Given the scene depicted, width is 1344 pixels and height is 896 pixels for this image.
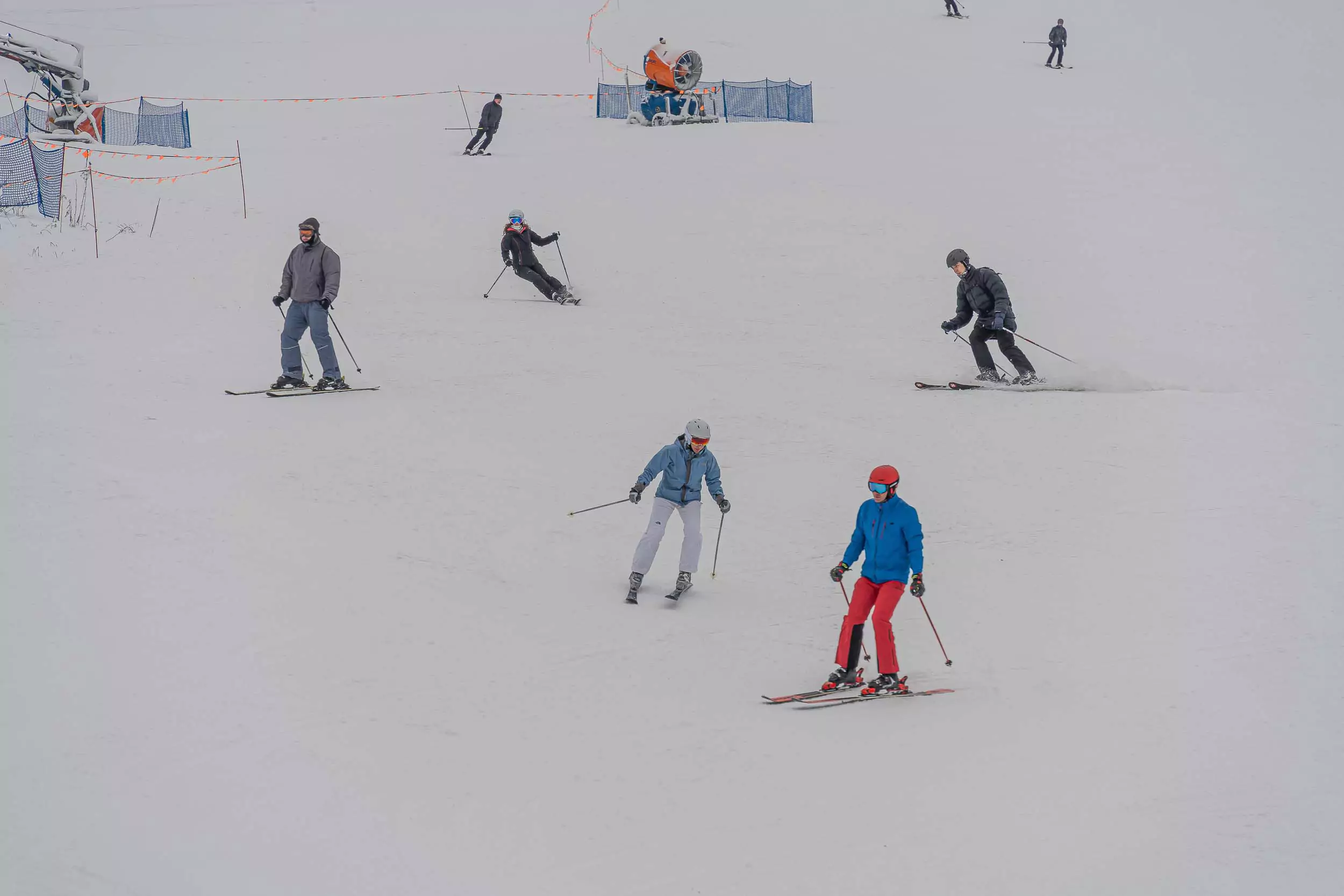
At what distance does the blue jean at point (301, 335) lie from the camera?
12.0m

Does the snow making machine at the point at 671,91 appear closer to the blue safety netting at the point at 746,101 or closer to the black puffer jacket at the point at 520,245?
the blue safety netting at the point at 746,101

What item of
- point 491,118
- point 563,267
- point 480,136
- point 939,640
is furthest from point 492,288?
point 939,640

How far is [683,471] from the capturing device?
9.27 m

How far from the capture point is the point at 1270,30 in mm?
35844

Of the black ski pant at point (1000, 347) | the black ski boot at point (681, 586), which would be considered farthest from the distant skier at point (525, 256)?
the black ski boot at point (681, 586)

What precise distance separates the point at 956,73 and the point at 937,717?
2779 centimetres

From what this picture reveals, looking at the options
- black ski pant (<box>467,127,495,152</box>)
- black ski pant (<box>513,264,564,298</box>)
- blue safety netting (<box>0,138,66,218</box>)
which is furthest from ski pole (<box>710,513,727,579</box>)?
black ski pant (<box>467,127,495,152</box>)

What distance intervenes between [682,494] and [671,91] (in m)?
20.0

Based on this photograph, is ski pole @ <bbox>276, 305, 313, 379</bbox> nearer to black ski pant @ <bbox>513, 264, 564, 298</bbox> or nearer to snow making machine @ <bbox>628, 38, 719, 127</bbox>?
black ski pant @ <bbox>513, 264, 564, 298</bbox>

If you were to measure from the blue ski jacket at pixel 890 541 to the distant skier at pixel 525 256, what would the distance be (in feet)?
32.8

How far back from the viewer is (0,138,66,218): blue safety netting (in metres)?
16.8

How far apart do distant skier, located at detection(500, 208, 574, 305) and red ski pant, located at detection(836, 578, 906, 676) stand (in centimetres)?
1013

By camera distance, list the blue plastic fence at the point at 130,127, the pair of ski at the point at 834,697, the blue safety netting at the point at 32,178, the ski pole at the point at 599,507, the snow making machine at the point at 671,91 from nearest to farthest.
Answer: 1. the pair of ski at the point at 834,697
2. the ski pole at the point at 599,507
3. the blue safety netting at the point at 32,178
4. the blue plastic fence at the point at 130,127
5. the snow making machine at the point at 671,91

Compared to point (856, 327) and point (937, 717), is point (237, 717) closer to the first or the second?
point (937, 717)
